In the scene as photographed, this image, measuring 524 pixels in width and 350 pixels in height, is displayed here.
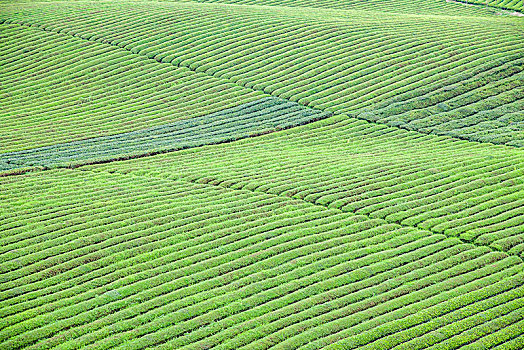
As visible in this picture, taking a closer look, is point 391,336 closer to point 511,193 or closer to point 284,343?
point 284,343

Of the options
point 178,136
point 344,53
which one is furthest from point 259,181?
point 344,53

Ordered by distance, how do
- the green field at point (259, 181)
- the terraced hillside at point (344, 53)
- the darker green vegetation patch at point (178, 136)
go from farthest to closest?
1. the terraced hillside at point (344, 53)
2. the darker green vegetation patch at point (178, 136)
3. the green field at point (259, 181)

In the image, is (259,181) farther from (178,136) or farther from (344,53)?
(344,53)

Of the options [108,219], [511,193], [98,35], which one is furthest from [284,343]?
[98,35]

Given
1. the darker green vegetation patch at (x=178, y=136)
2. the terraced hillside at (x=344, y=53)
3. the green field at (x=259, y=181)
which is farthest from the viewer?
the terraced hillside at (x=344, y=53)

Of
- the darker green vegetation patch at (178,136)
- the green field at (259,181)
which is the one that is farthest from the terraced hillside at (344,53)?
the darker green vegetation patch at (178,136)

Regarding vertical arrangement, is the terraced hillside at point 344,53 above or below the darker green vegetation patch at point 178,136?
above

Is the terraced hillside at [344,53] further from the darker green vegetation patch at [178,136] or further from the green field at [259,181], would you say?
the darker green vegetation patch at [178,136]

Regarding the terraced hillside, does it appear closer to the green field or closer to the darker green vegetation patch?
the green field
